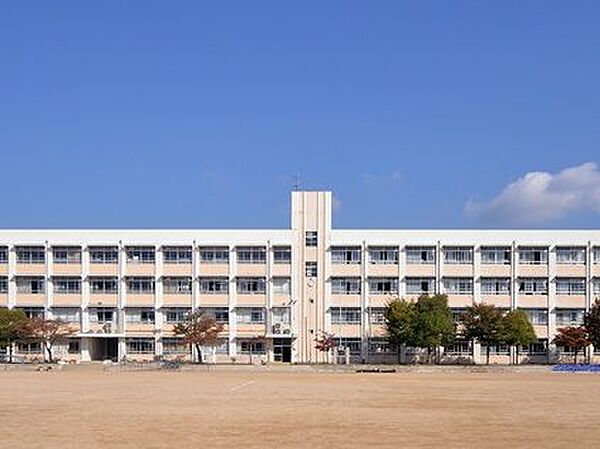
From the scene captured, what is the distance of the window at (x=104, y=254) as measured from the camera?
287 feet

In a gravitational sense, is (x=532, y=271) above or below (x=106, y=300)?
above

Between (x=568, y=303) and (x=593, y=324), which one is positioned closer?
(x=593, y=324)

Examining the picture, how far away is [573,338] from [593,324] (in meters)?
2.27

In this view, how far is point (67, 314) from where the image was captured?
87.6 m

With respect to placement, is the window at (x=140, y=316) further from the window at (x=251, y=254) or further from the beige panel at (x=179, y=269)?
the window at (x=251, y=254)

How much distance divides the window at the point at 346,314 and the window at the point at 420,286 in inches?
179

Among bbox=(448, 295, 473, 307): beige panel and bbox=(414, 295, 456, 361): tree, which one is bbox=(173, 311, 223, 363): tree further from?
bbox=(448, 295, 473, 307): beige panel

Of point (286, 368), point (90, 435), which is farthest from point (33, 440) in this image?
point (286, 368)

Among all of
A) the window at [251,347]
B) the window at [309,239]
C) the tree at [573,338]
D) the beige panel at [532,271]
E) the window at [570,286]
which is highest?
the window at [309,239]

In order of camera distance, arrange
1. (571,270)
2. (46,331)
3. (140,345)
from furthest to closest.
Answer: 1. (140,345)
2. (571,270)
3. (46,331)

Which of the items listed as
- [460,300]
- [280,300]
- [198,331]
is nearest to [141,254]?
[198,331]

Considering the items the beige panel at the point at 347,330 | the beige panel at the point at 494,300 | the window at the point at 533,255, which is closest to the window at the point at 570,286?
the window at the point at 533,255

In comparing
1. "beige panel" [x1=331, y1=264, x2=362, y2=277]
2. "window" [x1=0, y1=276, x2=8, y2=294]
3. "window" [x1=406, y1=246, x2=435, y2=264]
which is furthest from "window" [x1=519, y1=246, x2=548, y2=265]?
"window" [x1=0, y1=276, x2=8, y2=294]

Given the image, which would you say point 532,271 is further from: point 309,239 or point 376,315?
point 309,239
